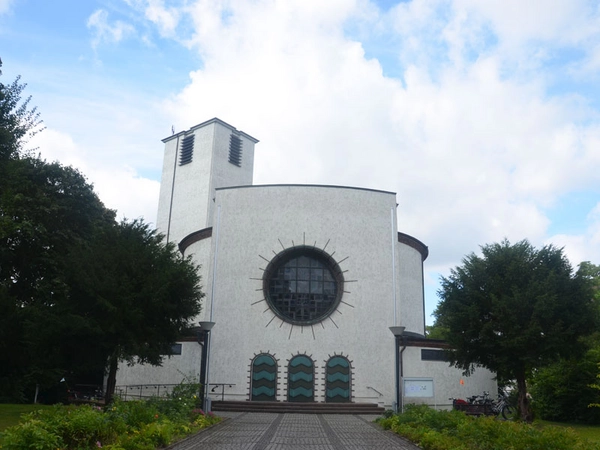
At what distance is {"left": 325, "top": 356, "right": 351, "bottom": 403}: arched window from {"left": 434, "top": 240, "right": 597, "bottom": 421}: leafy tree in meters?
5.42

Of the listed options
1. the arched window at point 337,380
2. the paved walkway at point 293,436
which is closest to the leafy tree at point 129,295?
the paved walkway at point 293,436

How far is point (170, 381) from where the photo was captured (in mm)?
25875

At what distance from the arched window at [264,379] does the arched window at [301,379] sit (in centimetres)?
70

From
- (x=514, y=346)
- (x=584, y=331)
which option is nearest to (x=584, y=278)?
(x=584, y=331)

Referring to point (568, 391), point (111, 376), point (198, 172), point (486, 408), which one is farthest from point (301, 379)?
point (198, 172)

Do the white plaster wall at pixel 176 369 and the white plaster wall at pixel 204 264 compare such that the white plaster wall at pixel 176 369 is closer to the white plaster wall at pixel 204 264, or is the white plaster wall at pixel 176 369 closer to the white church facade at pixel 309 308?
the white church facade at pixel 309 308

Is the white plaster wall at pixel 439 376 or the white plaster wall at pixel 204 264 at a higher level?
the white plaster wall at pixel 204 264

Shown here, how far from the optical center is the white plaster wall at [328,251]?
25.1 metres

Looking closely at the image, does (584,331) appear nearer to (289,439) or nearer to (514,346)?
(514,346)

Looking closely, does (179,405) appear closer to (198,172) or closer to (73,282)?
(73,282)

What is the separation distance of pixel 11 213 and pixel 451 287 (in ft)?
53.1

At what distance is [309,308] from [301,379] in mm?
3184

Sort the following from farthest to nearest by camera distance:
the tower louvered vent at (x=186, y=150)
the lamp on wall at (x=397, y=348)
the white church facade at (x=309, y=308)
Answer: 1. the tower louvered vent at (x=186, y=150)
2. the white church facade at (x=309, y=308)
3. the lamp on wall at (x=397, y=348)

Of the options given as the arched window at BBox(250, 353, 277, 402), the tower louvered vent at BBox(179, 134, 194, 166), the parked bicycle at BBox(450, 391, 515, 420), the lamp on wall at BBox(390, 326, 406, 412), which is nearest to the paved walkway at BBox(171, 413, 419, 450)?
the lamp on wall at BBox(390, 326, 406, 412)
